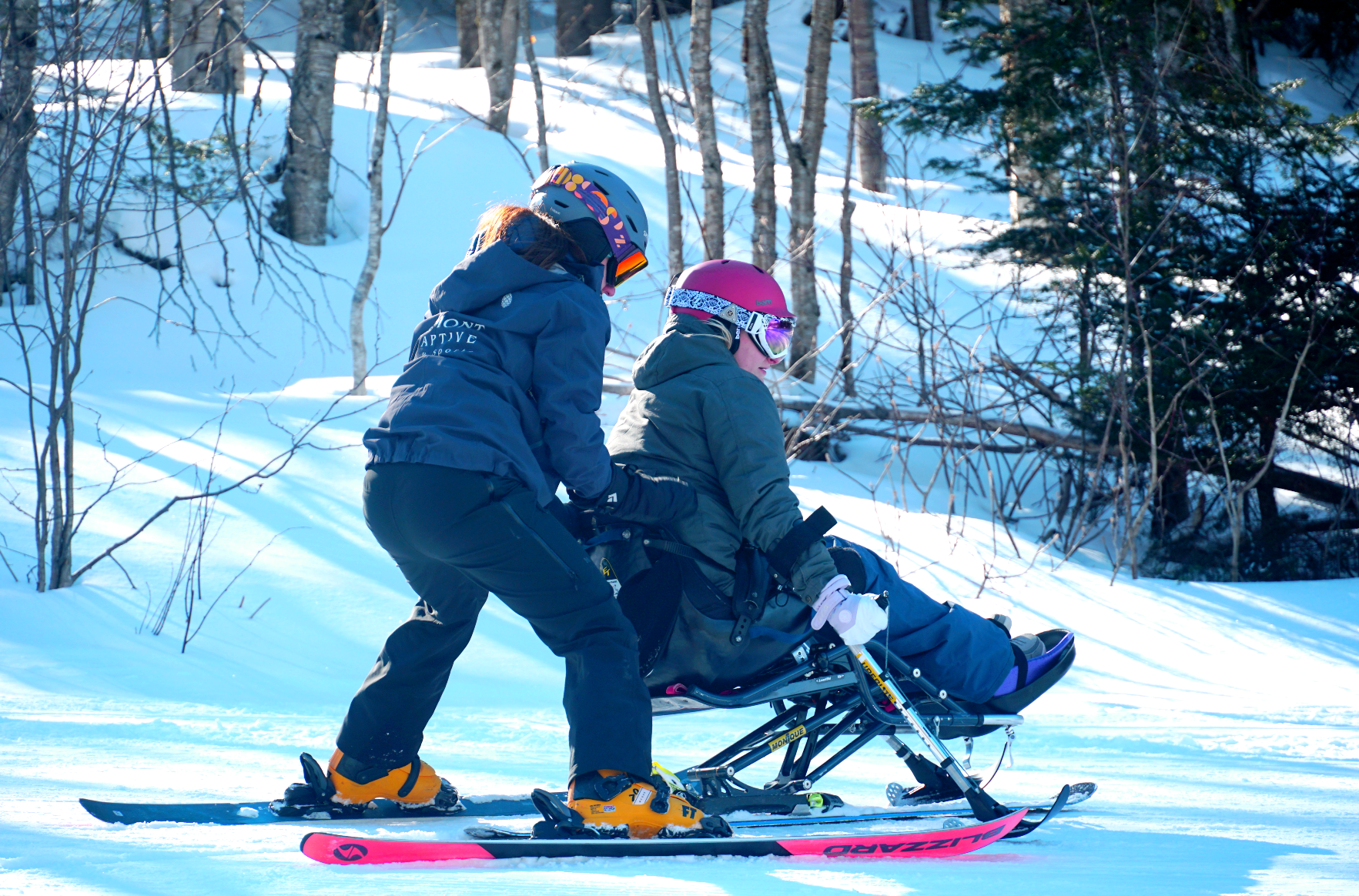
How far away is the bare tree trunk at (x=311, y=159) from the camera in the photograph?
11617 mm

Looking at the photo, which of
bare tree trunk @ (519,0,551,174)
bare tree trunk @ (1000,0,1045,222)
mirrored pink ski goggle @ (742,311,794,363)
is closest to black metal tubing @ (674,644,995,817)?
mirrored pink ski goggle @ (742,311,794,363)

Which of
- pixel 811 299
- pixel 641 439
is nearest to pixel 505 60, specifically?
pixel 811 299

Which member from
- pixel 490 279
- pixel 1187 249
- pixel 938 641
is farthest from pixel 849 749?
pixel 1187 249

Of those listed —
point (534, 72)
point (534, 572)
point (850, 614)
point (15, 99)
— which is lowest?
point (850, 614)

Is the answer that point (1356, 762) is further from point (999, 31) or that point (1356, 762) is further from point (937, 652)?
point (999, 31)

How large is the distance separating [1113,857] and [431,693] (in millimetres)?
1768

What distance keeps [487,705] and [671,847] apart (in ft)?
7.47

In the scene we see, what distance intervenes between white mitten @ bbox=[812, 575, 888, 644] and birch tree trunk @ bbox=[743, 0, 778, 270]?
621cm

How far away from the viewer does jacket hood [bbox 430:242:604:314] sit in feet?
9.15

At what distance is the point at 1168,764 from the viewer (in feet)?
12.9

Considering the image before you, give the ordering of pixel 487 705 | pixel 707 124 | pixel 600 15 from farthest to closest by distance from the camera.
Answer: pixel 600 15 < pixel 707 124 < pixel 487 705

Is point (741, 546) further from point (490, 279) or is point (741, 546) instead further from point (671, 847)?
point (490, 279)

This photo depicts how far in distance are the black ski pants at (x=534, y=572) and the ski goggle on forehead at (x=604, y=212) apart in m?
0.69

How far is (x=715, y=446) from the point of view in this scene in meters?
2.98
